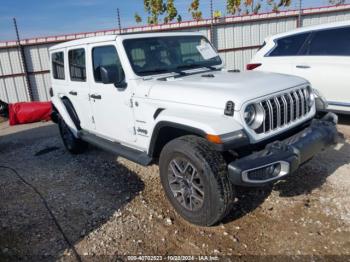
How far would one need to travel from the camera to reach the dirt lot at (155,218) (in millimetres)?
3043

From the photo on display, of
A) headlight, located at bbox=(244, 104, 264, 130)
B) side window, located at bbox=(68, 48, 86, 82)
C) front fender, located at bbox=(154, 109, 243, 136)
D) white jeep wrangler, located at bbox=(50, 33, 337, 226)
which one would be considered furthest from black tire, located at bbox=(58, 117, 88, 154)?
headlight, located at bbox=(244, 104, 264, 130)

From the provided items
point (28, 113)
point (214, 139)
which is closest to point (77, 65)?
point (214, 139)

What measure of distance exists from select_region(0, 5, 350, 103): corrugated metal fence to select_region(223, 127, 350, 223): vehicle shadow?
8.63 m

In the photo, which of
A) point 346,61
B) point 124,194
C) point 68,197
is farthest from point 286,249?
point 346,61

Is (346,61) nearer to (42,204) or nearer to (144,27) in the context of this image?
(42,204)

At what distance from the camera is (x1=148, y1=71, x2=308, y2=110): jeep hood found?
3057mm

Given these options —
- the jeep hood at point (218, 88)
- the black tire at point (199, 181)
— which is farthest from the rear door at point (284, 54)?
the black tire at point (199, 181)

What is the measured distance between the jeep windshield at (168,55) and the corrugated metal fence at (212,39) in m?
7.45

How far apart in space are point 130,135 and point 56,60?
8.97 feet

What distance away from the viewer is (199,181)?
10.5ft

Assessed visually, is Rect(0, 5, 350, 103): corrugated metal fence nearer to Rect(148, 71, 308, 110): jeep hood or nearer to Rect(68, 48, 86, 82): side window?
Rect(68, 48, 86, 82): side window

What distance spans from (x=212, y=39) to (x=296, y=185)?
376 inches

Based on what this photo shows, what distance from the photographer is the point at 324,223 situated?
3232mm

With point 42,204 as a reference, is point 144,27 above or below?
above
